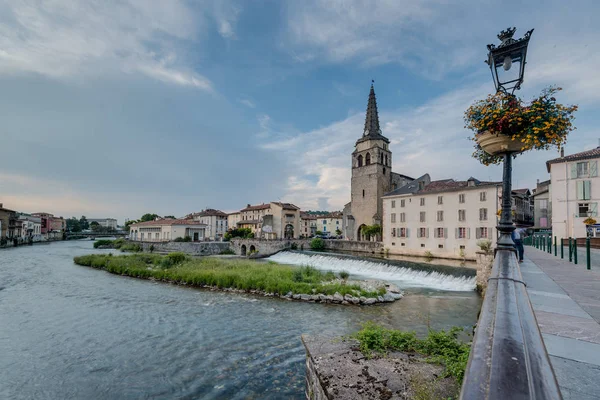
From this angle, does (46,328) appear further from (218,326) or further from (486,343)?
(486,343)

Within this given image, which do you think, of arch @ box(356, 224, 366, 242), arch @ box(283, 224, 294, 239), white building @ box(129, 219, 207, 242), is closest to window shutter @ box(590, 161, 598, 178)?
arch @ box(356, 224, 366, 242)

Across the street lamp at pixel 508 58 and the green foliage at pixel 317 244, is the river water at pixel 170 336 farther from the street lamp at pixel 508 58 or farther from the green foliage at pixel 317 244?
the green foliage at pixel 317 244

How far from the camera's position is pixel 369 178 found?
50.2 m

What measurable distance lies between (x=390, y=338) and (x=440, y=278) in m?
15.4

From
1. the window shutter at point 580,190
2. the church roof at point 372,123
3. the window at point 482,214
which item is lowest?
the window at point 482,214

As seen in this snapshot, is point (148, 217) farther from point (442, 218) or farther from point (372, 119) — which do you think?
point (442, 218)

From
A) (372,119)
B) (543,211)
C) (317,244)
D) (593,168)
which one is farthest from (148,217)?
(593,168)

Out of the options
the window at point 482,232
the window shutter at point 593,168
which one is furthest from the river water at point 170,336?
the window shutter at point 593,168

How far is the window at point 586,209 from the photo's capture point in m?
23.8

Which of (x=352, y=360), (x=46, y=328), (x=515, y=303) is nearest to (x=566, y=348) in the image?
(x=515, y=303)

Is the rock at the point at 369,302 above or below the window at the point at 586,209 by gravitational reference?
below

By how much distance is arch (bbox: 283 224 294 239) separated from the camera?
6125 cm

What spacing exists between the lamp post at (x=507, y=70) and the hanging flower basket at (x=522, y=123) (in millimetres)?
216

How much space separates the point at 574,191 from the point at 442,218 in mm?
11344
